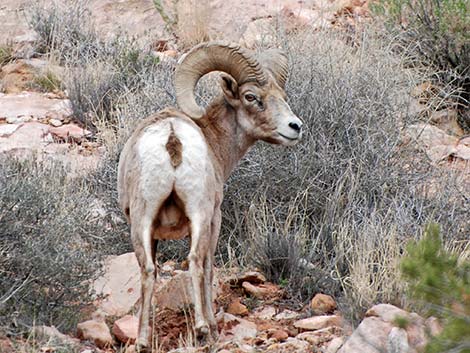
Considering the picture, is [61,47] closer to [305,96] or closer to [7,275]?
[305,96]

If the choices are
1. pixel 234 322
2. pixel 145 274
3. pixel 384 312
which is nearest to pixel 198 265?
pixel 145 274

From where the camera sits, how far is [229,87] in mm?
8188

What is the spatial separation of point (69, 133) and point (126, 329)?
5.84m

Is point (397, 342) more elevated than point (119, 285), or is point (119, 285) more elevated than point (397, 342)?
point (397, 342)

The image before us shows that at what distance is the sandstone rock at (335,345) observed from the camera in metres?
6.78

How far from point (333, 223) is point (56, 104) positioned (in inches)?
217

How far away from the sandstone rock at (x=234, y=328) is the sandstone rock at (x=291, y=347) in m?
0.31

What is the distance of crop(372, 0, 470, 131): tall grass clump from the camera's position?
13258 mm

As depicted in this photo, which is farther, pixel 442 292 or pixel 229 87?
pixel 229 87

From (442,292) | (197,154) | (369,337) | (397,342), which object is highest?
(442,292)

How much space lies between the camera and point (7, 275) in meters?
7.23

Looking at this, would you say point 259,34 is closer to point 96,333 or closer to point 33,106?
point 33,106

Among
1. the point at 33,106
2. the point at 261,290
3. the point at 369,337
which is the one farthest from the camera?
the point at 33,106

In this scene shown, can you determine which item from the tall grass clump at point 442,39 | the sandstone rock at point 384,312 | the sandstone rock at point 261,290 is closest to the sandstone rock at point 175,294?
the sandstone rock at point 261,290
